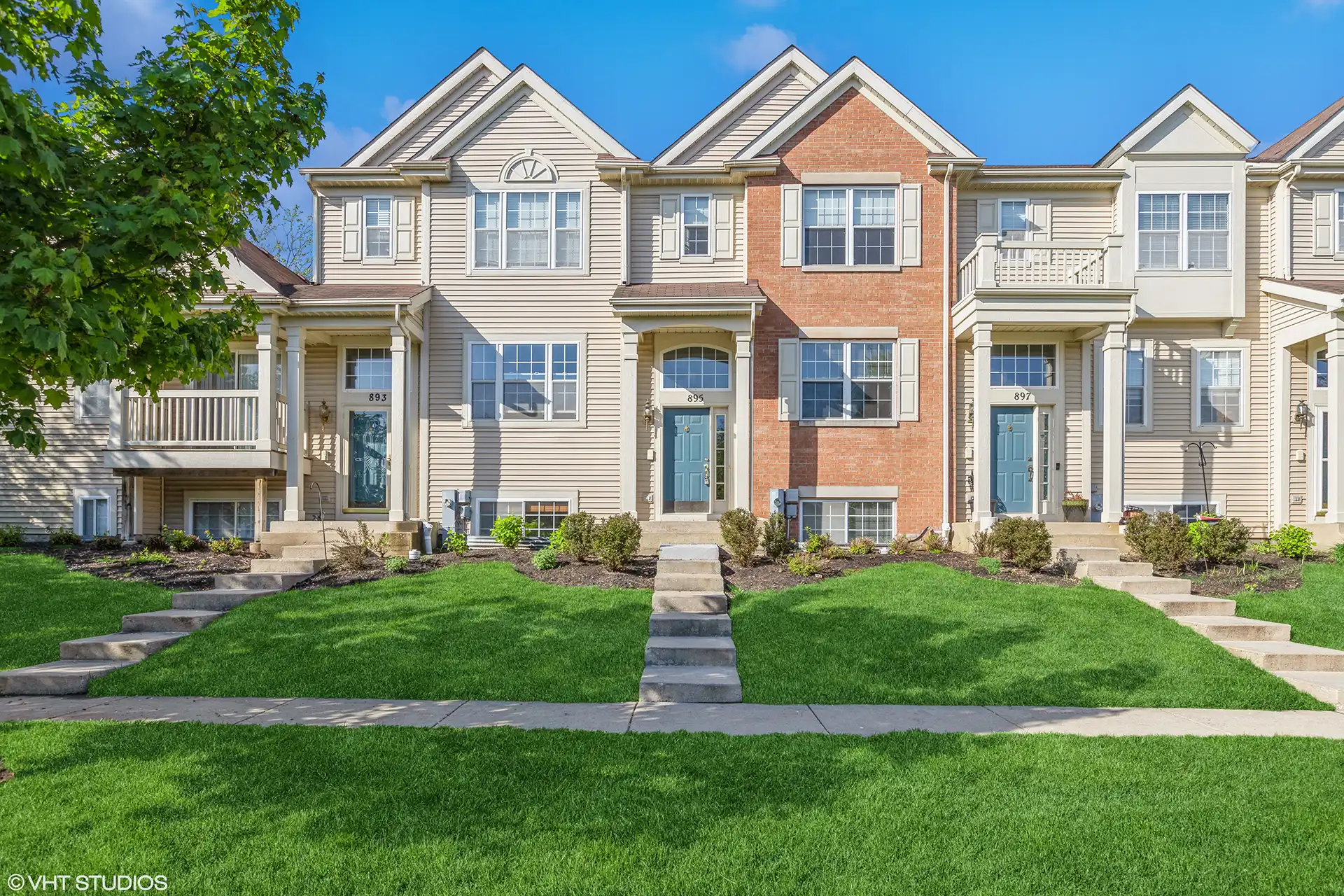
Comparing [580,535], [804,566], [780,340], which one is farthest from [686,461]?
[804,566]

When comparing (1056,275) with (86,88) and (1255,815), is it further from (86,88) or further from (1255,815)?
(86,88)

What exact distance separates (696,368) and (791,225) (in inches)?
127

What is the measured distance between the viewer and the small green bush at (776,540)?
1302 centimetres

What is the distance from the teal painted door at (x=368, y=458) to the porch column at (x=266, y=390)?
1734 mm

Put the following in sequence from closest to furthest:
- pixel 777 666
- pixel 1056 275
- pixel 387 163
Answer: pixel 777 666 → pixel 1056 275 → pixel 387 163

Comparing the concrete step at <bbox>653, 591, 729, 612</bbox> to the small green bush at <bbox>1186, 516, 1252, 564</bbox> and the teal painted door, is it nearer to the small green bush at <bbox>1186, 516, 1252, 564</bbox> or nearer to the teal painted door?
the small green bush at <bbox>1186, 516, 1252, 564</bbox>

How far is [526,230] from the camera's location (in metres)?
15.6

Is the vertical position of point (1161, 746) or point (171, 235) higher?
point (171, 235)

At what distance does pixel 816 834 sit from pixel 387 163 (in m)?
15.3

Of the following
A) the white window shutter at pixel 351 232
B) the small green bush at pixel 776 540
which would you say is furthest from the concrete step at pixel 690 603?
the white window shutter at pixel 351 232

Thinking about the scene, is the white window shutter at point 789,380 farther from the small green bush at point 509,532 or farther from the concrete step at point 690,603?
the concrete step at point 690,603

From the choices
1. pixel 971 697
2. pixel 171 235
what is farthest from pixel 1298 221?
pixel 171 235

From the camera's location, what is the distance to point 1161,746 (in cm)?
588

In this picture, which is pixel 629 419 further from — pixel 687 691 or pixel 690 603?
pixel 687 691
